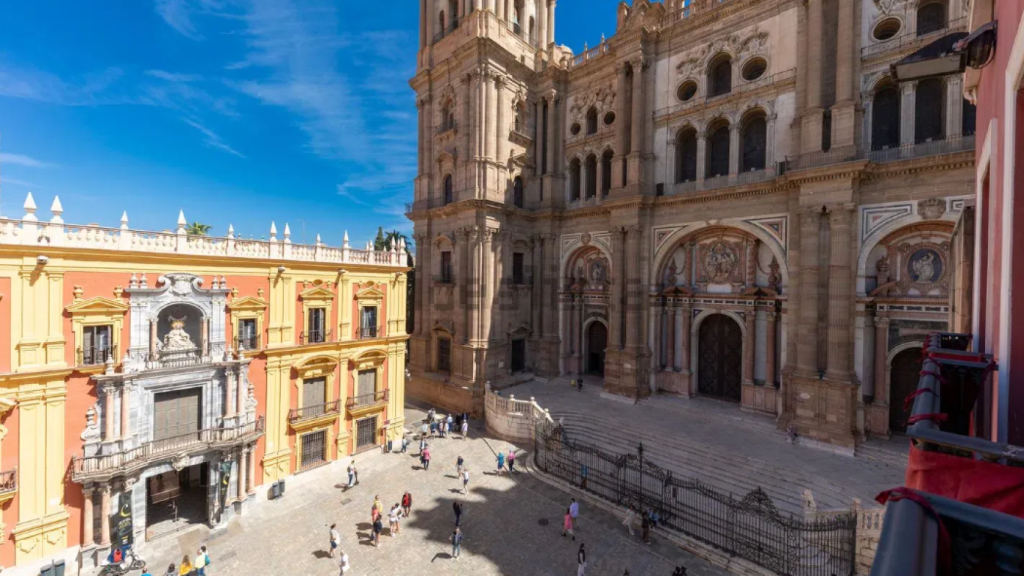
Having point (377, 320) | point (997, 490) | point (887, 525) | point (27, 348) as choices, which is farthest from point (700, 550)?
point (27, 348)

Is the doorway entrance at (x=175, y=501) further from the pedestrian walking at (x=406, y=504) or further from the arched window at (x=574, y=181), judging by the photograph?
the arched window at (x=574, y=181)

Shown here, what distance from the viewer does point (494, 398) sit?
78.5ft

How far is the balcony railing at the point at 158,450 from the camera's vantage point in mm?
14047

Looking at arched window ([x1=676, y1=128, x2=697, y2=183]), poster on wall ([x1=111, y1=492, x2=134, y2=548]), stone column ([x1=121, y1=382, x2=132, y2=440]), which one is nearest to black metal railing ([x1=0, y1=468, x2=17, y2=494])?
stone column ([x1=121, y1=382, x2=132, y2=440])

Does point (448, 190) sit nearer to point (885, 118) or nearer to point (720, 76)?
point (720, 76)

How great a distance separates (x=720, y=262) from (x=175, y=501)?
28023 millimetres

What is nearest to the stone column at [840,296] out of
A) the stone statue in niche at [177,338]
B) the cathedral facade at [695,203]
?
the cathedral facade at [695,203]

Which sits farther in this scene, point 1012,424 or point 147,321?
point 147,321

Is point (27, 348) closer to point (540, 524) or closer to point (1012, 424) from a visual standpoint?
point (540, 524)

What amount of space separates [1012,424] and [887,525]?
2745 millimetres

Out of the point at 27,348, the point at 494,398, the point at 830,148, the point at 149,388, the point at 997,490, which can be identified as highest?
the point at 830,148

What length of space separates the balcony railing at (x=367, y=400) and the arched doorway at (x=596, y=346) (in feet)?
45.9

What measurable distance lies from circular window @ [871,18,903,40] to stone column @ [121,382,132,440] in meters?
33.6

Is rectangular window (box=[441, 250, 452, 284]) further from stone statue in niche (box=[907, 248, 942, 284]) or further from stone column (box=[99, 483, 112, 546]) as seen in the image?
stone statue in niche (box=[907, 248, 942, 284])
